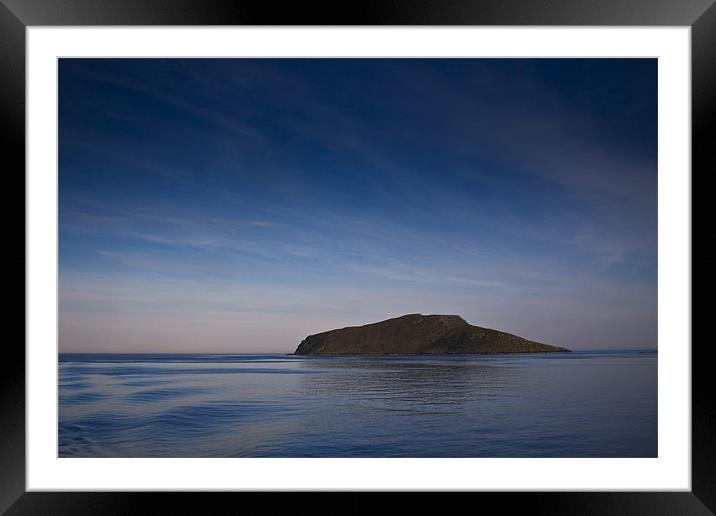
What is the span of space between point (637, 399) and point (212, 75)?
8.43 meters

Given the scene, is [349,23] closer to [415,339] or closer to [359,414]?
[359,414]

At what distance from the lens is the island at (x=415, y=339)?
49.8ft

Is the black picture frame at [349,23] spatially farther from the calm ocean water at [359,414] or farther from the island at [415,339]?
the island at [415,339]

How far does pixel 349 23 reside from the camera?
1542 mm

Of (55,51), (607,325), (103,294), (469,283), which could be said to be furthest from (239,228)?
(55,51)

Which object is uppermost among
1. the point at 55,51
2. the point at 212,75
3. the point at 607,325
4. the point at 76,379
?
the point at 212,75

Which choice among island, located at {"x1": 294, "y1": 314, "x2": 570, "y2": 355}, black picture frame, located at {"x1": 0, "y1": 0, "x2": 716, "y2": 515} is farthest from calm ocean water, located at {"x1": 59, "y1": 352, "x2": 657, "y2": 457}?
island, located at {"x1": 294, "y1": 314, "x2": 570, "y2": 355}

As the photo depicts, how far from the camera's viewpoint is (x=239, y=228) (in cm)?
1318

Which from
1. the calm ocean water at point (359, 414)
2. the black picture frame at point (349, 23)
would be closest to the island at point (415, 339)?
the calm ocean water at point (359, 414)

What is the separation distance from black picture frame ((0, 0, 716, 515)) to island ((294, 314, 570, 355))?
13.5m

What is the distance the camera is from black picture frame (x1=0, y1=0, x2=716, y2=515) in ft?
4.99

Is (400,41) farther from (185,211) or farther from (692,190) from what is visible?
(185,211)

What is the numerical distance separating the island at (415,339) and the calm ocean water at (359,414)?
4.40 metres

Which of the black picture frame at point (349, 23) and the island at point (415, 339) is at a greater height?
the black picture frame at point (349, 23)
